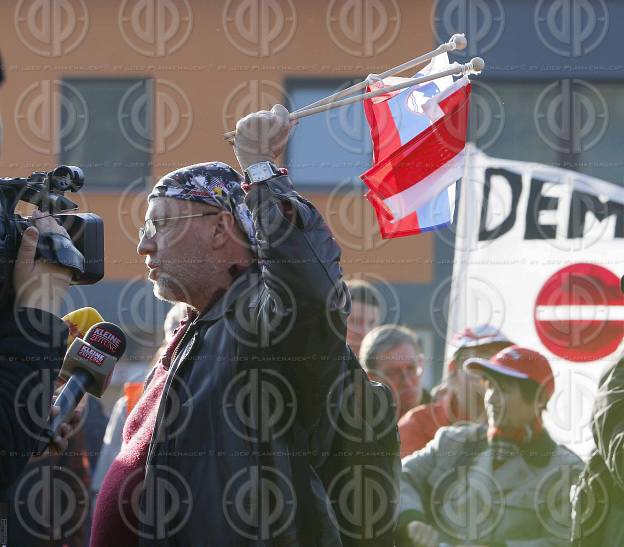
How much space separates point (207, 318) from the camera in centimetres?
264

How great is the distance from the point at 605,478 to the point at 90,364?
136 cm

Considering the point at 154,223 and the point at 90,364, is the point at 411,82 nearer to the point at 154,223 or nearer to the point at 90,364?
the point at 154,223

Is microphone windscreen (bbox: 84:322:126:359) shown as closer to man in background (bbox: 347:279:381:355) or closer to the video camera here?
the video camera

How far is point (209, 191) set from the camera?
274 cm

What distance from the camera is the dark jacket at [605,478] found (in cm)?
324

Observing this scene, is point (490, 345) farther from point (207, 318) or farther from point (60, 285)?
point (60, 285)

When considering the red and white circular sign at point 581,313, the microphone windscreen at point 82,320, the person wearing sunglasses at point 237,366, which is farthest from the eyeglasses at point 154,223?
the red and white circular sign at point 581,313

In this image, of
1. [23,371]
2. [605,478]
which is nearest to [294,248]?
[23,371]

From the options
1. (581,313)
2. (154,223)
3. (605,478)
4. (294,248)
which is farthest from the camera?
(581,313)

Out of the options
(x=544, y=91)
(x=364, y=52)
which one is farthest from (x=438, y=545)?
(x=364, y=52)

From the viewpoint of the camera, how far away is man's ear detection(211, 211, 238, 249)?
2.71 m

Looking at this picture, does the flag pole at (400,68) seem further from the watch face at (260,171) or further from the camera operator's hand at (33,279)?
the camera operator's hand at (33,279)

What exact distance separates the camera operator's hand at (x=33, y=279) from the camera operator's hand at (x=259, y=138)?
0.42 metres

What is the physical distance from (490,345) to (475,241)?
2.12 ft
